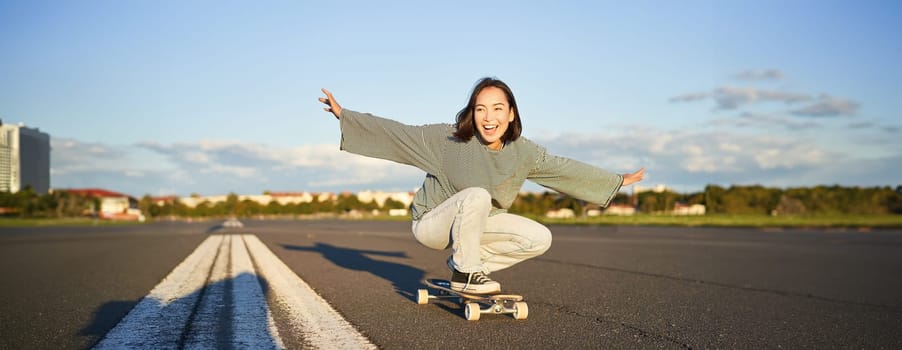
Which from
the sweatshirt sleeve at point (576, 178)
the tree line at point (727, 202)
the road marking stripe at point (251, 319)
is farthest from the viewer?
the tree line at point (727, 202)

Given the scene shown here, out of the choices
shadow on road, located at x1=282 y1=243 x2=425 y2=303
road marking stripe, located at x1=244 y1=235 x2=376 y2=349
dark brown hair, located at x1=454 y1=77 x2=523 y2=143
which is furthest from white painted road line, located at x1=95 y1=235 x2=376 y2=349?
dark brown hair, located at x1=454 y1=77 x2=523 y2=143

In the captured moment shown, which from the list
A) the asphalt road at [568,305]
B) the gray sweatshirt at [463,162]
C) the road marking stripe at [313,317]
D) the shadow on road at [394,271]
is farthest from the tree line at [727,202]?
the gray sweatshirt at [463,162]

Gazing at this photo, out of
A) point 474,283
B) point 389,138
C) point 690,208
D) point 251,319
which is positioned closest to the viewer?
point 251,319

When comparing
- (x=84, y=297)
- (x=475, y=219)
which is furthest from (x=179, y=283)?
(x=475, y=219)

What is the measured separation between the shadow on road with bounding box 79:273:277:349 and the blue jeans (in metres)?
1.33

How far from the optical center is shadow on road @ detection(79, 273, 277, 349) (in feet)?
12.3

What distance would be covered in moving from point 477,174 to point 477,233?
404mm

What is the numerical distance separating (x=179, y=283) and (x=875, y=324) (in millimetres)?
6145

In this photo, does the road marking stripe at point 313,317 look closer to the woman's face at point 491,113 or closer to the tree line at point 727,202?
the woman's face at point 491,113

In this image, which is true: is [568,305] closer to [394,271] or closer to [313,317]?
Result: [313,317]

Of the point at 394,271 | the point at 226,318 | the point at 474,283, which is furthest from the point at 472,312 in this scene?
the point at 394,271

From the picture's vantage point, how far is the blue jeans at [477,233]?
4.73 m

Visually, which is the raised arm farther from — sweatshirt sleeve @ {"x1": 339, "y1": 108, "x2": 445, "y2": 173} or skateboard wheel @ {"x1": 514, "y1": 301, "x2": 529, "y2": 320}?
skateboard wheel @ {"x1": 514, "y1": 301, "x2": 529, "y2": 320}

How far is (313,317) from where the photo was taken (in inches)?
183
